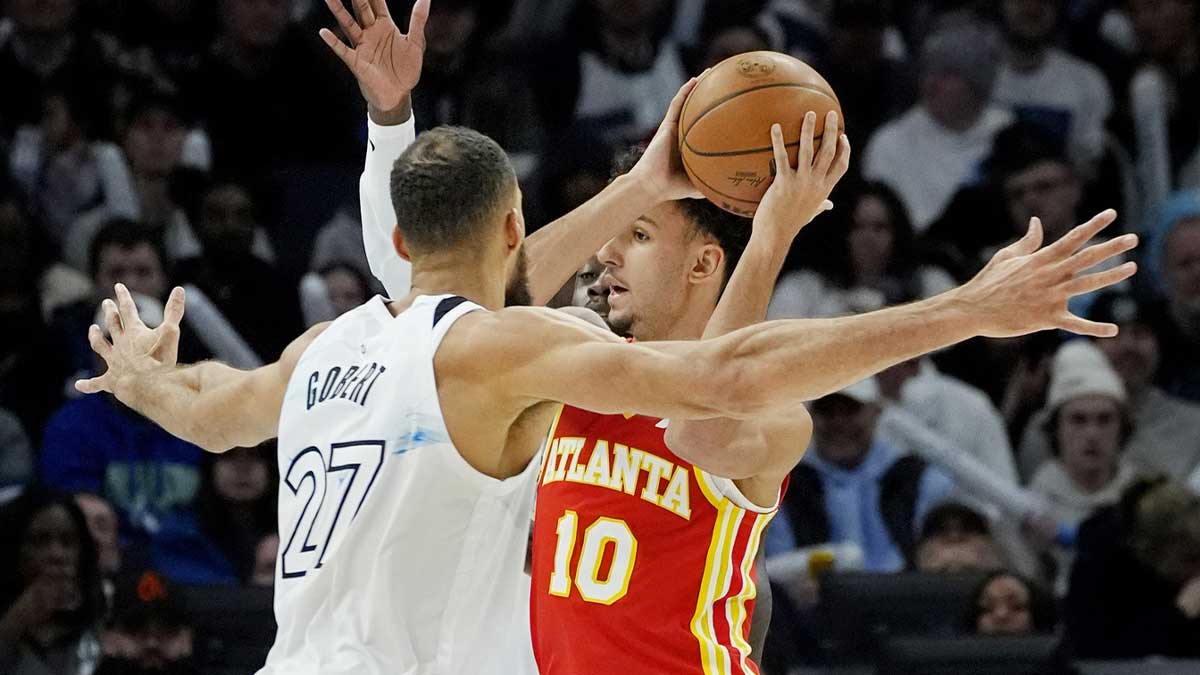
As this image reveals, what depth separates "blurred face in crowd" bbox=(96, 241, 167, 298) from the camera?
9.41 metres

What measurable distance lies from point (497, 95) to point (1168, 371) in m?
4.11

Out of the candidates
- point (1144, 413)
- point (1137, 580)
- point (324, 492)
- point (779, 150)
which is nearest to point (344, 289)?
point (1137, 580)

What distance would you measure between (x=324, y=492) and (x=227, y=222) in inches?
240

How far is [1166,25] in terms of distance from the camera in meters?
12.4

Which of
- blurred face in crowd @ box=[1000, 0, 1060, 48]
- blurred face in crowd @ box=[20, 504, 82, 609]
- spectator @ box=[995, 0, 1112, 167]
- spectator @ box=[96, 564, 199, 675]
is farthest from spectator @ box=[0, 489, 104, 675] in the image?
blurred face in crowd @ box=[1000, 0, 1060, 48]

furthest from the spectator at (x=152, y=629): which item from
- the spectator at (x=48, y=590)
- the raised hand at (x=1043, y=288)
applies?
the raised hand at (x=1043, y=288)

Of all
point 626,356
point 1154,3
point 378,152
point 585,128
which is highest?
point 1154,3

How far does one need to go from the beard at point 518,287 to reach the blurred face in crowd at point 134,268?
504 cm

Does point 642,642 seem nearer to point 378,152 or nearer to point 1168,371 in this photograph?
point 378,152

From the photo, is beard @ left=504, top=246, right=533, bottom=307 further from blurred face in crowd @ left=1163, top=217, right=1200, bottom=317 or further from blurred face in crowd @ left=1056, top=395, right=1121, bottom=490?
blurred face in crowd @ left=1163, top=217, right=1200, bottom=317

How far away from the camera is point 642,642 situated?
4.77m

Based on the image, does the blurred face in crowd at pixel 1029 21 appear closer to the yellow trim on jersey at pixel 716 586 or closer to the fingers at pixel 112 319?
the yellow trim on jersey at pixel 716 586

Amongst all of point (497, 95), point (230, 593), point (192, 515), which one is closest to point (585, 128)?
point (497, 95)

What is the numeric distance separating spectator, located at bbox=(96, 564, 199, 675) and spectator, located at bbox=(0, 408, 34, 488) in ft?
4.89
